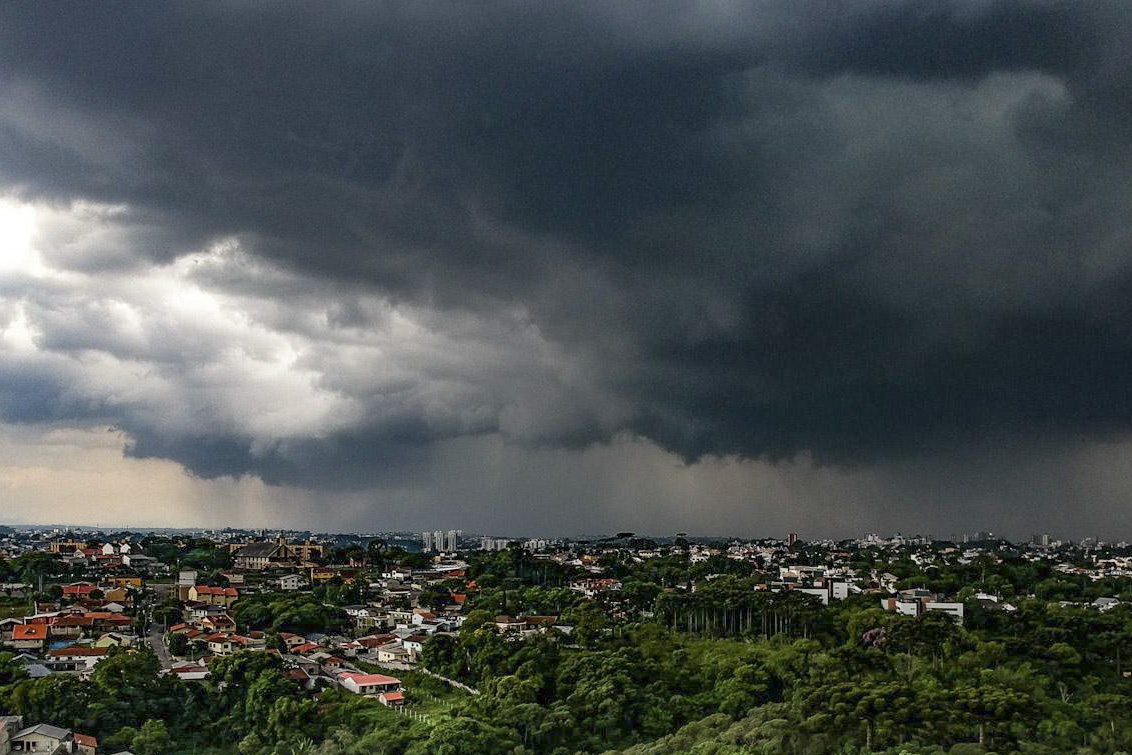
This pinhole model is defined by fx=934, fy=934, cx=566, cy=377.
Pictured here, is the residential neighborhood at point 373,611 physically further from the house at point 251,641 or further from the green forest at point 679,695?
the green forest at point 679,695

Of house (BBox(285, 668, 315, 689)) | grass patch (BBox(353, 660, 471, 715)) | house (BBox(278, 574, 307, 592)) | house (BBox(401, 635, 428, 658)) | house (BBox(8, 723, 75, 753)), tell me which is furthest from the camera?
house (BBox(278, 574, 307, 592))

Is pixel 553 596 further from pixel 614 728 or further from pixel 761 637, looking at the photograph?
pixel 614 728

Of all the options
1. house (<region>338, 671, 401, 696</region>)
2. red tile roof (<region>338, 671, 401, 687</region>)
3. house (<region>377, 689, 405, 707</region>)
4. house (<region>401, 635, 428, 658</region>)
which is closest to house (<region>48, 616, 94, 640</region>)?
house (<region>401, 635, 428, 658</region>)

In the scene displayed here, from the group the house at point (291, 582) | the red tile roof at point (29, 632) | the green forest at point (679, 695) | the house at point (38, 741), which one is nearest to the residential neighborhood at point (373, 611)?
the house at point (38, 741)

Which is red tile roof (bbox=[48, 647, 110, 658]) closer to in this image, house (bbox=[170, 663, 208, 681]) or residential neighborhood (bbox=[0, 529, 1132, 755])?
residential neighborhood (bbox=[0, 529, 1132, 755])

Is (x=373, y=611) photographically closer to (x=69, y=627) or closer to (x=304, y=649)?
(x=304, y=649)

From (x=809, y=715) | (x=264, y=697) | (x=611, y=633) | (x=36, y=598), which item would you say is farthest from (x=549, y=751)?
(x=36, y=598)
